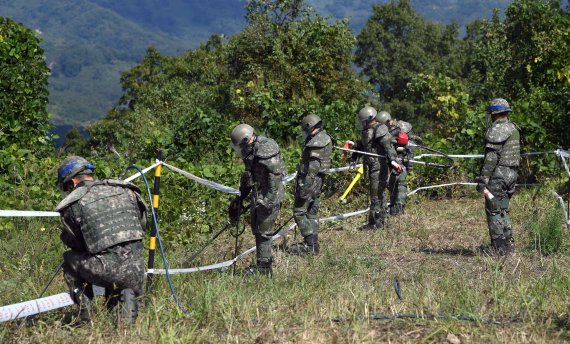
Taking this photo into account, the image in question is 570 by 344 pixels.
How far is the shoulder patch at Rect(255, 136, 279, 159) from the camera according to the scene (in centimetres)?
856

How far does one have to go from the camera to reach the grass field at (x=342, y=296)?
19.0 feet

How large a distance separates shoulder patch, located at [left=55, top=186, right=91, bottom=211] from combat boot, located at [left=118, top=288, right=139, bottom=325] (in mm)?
822

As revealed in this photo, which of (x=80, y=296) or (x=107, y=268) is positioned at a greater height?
(x=107, y=268)

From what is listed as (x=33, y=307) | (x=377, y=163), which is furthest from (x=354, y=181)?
(x=33, y=307)

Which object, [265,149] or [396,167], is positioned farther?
[396,167]

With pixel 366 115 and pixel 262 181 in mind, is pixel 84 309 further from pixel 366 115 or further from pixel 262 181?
pixel 366 115

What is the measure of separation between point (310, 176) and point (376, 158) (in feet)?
7.12

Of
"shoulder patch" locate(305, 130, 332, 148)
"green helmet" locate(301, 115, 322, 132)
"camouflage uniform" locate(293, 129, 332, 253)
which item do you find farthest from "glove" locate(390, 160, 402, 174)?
"green helmet" locate(301, 115, 322, 132)

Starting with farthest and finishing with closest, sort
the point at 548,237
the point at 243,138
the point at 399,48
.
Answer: the point at 399,48 → the point at 548,237 → the point at 243,138

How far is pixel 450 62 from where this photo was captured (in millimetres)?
60531

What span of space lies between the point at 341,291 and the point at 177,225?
5009 mm

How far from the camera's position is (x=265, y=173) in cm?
870

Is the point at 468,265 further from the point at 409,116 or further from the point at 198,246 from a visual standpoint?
the point at 409,116

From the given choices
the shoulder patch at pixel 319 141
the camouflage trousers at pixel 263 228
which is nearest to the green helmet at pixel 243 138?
the camouflage trousers at pixel 263 228
